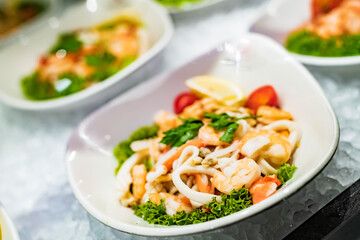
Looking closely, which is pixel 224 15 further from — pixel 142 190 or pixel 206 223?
pixel 206 223

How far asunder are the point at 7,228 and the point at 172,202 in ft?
1.78

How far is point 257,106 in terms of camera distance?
1.76 metres

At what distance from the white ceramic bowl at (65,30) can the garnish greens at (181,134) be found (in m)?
0.52

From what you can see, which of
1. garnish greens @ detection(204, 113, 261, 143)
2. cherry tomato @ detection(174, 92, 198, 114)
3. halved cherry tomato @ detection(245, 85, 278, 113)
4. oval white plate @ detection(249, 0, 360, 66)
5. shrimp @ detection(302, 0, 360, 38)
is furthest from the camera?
oval white plate @ detection(249, 0, 360, 66)

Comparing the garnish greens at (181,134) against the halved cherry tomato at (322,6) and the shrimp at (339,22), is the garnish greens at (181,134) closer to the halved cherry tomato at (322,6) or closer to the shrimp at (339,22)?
the shrimp at (339,22)

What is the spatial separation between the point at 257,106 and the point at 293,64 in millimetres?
213

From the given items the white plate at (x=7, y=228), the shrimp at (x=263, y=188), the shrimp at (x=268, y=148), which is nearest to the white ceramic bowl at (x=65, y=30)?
the white plate at (x=7, y=228)

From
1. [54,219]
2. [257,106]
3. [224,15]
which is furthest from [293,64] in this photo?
[54,219]

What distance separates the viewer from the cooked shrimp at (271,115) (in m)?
1.63

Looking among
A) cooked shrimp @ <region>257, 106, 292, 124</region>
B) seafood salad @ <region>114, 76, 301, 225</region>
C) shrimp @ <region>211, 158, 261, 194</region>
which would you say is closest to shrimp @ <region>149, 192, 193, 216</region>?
seafood salad @ <region>114, 76, 301, 225</region>

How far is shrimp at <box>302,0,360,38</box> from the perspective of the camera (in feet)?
6.67

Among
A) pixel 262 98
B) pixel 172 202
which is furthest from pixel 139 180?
pixel 262 98

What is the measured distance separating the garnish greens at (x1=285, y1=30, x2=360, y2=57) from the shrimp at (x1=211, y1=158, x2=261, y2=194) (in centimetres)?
81

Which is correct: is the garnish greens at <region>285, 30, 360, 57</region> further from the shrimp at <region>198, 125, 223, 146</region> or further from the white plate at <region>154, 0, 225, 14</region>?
the shrimp at <region>198, 125, 223, 146</region>
